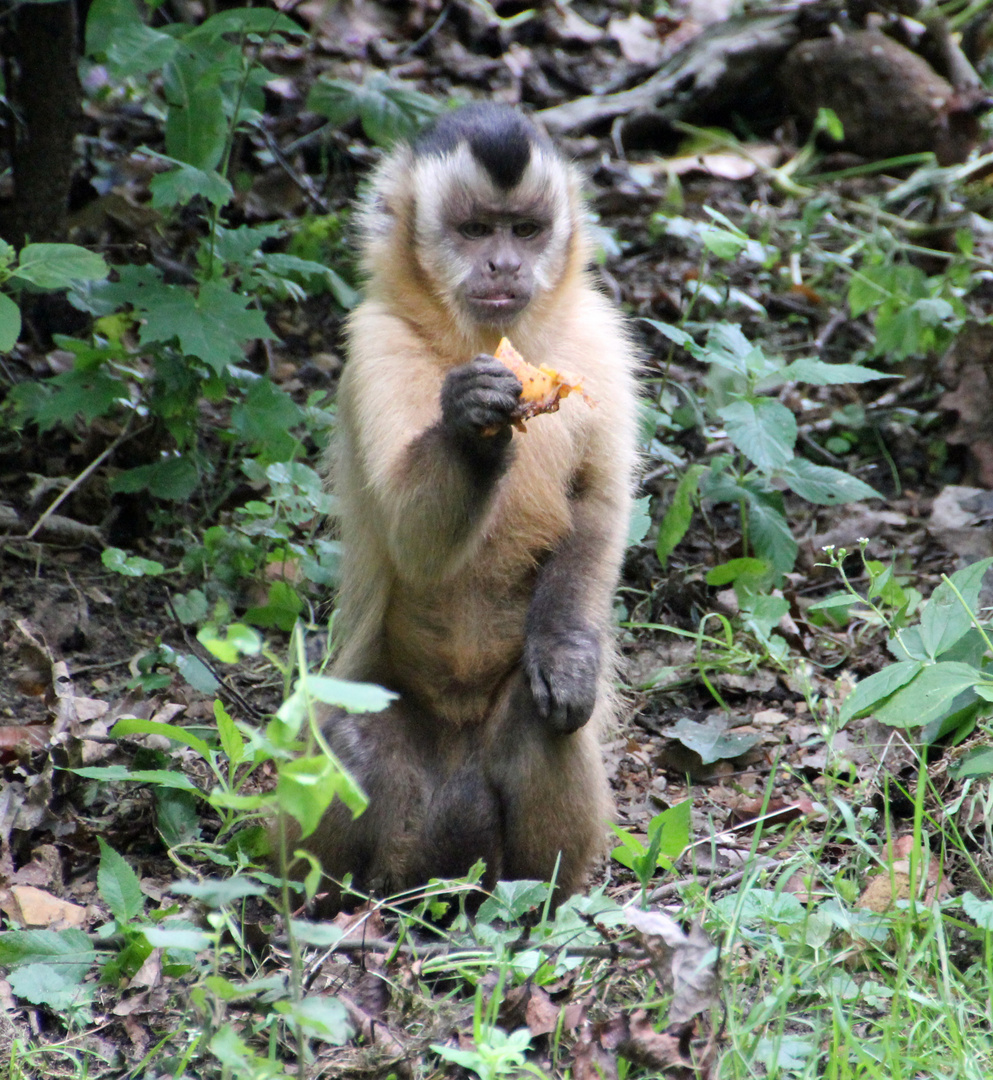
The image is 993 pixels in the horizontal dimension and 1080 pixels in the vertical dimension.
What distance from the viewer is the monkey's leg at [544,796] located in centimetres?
376

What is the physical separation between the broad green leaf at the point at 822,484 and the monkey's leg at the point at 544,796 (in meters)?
1.79

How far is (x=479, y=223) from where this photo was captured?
405 centimetres

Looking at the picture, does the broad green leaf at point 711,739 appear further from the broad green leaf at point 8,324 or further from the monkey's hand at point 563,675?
the broad green leaf at point 8,324

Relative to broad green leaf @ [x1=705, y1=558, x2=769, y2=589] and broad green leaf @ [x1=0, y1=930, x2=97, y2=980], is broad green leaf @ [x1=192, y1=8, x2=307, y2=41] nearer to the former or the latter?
broad green leaf @ [x1=705, y1=558, x2=769, y2=589]

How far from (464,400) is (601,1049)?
163 centimetres

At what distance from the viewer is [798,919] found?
10.5 feet

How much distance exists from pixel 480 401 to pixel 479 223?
0.90m

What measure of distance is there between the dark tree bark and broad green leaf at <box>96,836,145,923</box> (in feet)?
11.2

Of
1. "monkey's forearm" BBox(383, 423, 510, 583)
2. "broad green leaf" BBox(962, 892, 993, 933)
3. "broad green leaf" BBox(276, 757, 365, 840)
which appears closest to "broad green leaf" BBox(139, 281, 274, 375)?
"monkey's forearm" BBox(383, 423, 510, 583)

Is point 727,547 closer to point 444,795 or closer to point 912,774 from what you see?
point 912,774

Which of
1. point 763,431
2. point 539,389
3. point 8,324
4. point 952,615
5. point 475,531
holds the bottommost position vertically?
point 763,431

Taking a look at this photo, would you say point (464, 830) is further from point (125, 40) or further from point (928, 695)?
point (125, 40)

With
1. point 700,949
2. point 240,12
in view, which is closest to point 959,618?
point 700,949

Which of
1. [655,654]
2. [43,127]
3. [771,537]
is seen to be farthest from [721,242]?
[43,127]
